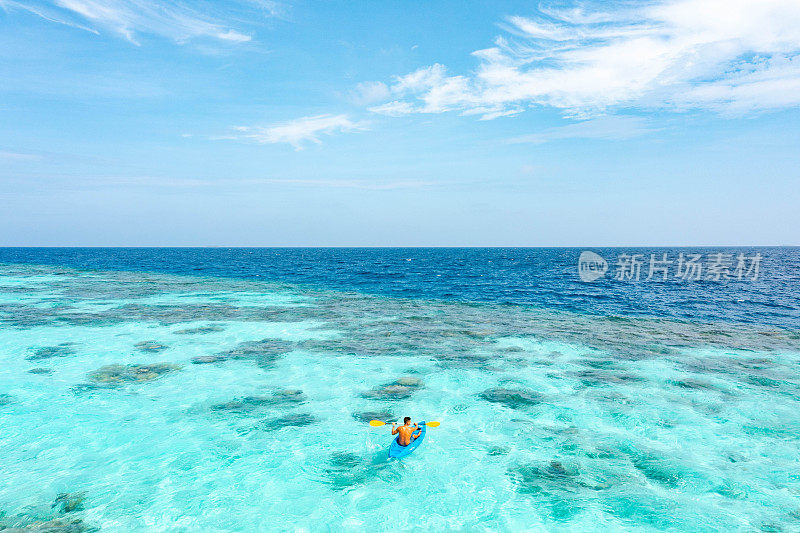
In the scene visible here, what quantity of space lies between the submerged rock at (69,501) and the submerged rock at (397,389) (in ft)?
35.4

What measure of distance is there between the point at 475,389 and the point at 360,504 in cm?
1013

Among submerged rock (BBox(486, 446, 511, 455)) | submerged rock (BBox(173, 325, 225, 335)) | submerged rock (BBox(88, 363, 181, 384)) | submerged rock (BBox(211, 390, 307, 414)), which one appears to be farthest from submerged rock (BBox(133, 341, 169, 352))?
submerged rock (BBox(486, 446, 511, 455))

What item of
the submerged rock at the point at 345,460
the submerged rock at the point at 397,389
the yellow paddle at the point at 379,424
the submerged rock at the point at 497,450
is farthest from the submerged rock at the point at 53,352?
the submerged rock at the point at 497,450

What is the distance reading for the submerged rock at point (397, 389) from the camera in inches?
800

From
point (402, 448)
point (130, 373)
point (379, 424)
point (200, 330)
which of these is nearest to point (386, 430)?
point (379, 424)

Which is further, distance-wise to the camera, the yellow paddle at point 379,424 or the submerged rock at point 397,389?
the submerged rock at point 397,389

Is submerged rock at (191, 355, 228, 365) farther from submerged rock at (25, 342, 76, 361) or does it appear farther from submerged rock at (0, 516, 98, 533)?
submerged rock at (0, 516, 98, 533)

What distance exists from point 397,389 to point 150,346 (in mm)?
17226

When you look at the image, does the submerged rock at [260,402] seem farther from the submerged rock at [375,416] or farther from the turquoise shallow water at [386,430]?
the submerged rock at [375,416]

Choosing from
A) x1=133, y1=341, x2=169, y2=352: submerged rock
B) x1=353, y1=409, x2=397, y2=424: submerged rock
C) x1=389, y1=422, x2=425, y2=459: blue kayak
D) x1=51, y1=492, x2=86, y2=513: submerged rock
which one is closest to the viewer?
x1=51, y1=492, x2=86, y2=513: submerged rock

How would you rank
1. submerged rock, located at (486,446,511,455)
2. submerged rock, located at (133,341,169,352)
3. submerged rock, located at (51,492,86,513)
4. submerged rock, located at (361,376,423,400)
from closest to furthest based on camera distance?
submerged rock, located at (51,492,86,513) → submerged rock, located at (486,446,511,455) → submerged rock, located at (361,376,423,400) → submerged rock, located at (133,341,169,352)

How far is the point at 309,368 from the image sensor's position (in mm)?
24266

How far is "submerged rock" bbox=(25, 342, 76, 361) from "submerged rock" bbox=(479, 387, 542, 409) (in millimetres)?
24373

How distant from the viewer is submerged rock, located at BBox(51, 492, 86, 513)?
39.1 ft
